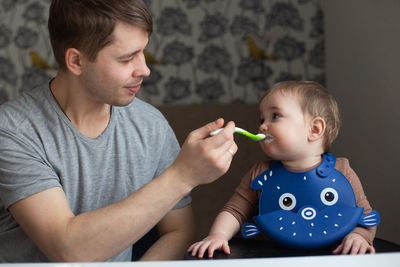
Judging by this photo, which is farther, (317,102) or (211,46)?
(211,46)

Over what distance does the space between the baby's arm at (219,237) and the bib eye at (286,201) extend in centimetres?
→ 14

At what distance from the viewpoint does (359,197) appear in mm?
1289

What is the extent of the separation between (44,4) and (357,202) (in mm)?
2289

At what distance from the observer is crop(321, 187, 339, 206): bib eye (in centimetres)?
125

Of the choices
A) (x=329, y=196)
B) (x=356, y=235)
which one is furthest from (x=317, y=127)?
(x=356, y=235)

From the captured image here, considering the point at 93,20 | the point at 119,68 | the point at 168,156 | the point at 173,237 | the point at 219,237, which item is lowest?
the point at 173,237

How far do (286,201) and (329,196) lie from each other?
0.11 m

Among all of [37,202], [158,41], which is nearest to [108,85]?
[37,202]

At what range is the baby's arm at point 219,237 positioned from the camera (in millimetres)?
1197

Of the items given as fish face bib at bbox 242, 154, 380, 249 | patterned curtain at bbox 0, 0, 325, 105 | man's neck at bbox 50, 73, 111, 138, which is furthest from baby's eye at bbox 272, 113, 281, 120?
patterned curtain at bbox 0, 0, 325, 105

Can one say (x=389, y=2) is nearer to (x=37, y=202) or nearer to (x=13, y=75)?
(x=37, y=202)

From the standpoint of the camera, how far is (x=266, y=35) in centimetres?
277

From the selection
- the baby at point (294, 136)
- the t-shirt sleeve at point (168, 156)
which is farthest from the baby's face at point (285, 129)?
the t-shirt sleeve at point (168, 156)

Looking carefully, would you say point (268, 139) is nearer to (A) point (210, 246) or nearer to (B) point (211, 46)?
(A) point (210, 246)
